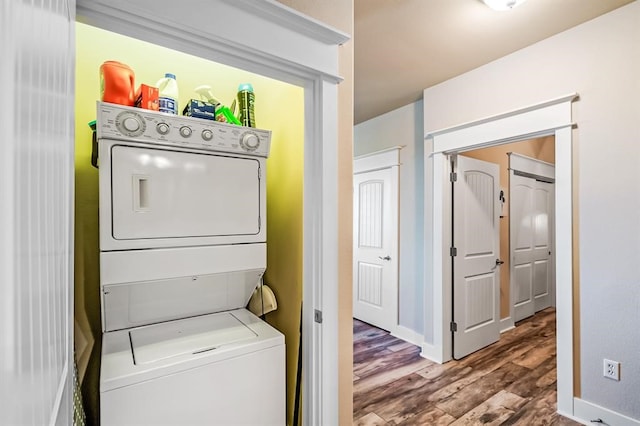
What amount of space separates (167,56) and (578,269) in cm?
286

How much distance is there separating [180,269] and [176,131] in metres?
0.58

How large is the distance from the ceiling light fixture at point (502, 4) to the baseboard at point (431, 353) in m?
2.68

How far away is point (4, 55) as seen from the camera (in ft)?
0.92

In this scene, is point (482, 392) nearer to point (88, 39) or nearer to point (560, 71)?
point (560, 71)

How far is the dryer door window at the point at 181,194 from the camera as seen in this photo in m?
1.22

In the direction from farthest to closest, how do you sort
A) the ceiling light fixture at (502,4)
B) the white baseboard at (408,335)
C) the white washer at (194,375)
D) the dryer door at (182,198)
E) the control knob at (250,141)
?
the white baseboard at (408,335) → the ceiling light fixture at (502,4) → the control knob at (250,141) → the dryer door at (182,198) → the white washer at (194,375)

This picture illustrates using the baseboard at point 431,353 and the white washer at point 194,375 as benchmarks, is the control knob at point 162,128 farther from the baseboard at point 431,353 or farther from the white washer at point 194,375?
the baseboard at point 431,353

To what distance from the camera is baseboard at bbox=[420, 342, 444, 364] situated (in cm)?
291

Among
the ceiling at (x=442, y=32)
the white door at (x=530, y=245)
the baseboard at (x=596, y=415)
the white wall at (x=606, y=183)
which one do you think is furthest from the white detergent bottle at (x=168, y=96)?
the white door at (x=530, y=245)

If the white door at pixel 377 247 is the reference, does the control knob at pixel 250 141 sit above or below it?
above

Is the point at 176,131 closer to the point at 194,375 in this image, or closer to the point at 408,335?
the point at 194,375

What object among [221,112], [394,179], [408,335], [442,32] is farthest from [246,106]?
[408,335]

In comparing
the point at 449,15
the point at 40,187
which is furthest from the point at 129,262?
the point at 449,15

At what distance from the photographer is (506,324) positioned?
12.1 feet
